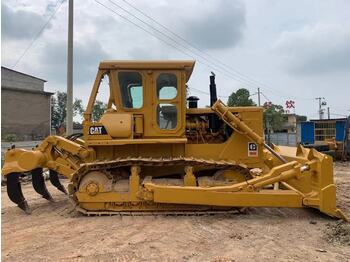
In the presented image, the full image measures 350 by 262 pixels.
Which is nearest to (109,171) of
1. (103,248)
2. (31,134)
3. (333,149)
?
(103,248)

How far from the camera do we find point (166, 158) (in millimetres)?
7918

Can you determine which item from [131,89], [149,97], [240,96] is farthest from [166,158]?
[240,96]

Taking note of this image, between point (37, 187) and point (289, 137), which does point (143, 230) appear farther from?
point (289, 137)

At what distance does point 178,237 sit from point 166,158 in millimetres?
2046

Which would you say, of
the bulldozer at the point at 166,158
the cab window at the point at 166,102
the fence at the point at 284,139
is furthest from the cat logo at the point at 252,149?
the fence at the point at 284,139

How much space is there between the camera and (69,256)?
5277mm

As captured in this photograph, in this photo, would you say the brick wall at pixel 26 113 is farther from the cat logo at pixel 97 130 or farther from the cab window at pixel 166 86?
the cab window at pixel 166 86

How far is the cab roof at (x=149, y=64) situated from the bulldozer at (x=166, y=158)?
0.06ft

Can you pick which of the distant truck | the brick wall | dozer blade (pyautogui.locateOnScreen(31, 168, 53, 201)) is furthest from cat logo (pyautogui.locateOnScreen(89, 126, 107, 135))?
the brick wall

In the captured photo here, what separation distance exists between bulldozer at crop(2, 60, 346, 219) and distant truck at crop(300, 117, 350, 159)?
45.3 feet

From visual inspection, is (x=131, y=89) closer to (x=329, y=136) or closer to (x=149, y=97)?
(x=149, y=97)

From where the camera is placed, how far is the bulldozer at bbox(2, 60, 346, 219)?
24.0 ft

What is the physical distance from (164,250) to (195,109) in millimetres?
3558

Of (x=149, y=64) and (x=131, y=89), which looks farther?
(x=131, y=89)
